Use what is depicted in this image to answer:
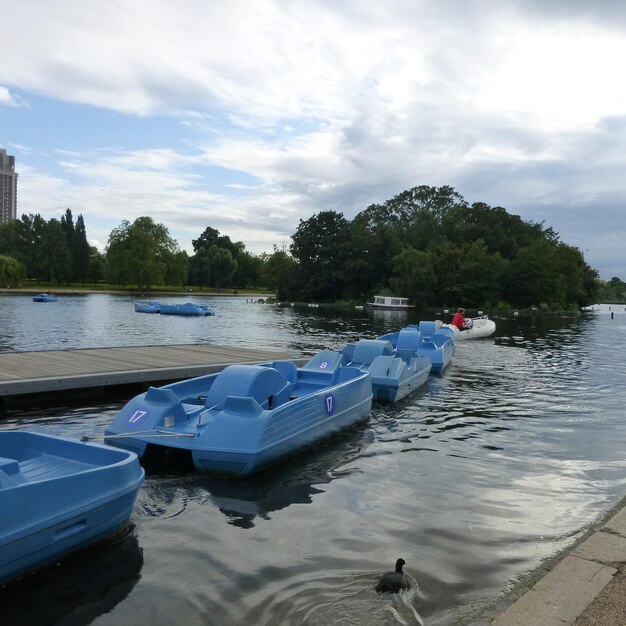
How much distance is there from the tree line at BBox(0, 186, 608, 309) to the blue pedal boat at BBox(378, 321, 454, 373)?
5907cm

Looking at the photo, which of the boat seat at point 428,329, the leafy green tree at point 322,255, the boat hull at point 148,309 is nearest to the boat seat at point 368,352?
the boat seat at point 428,329

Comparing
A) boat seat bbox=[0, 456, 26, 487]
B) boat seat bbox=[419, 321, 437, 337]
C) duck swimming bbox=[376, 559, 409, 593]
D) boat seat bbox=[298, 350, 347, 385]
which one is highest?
boat seat bbox=[419, 321, 437, 337]

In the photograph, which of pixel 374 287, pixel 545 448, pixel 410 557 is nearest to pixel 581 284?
pixel 374 287

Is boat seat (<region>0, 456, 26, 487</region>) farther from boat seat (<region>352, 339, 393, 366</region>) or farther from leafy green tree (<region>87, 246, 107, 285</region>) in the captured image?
leafy green tree (<region>87, 246, 107, 285</region>)

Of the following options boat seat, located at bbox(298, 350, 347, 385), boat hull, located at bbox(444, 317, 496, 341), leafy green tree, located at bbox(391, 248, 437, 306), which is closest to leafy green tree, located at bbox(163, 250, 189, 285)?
leafy green tree, located at bbox(391, 248, 437, 306)

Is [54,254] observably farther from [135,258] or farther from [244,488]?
[244,488]

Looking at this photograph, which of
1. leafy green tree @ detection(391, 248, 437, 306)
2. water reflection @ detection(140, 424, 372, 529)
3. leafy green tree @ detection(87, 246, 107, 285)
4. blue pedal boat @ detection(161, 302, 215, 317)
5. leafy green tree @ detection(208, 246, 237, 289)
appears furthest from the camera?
leafy green tree @ detection(208, 246, 237, 289)

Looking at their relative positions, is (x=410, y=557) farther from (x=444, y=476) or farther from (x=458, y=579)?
(x=444, y=476)

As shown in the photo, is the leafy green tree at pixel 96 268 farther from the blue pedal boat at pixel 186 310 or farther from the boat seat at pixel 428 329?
the boat seat at pixel 428 329

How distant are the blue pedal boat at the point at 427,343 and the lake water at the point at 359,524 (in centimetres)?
460

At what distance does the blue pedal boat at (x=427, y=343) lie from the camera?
1939cm

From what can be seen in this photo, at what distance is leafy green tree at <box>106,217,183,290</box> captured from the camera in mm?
108812

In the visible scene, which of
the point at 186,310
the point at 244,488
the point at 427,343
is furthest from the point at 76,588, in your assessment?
the point at 186,310

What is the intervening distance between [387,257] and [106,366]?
82.9 metres
